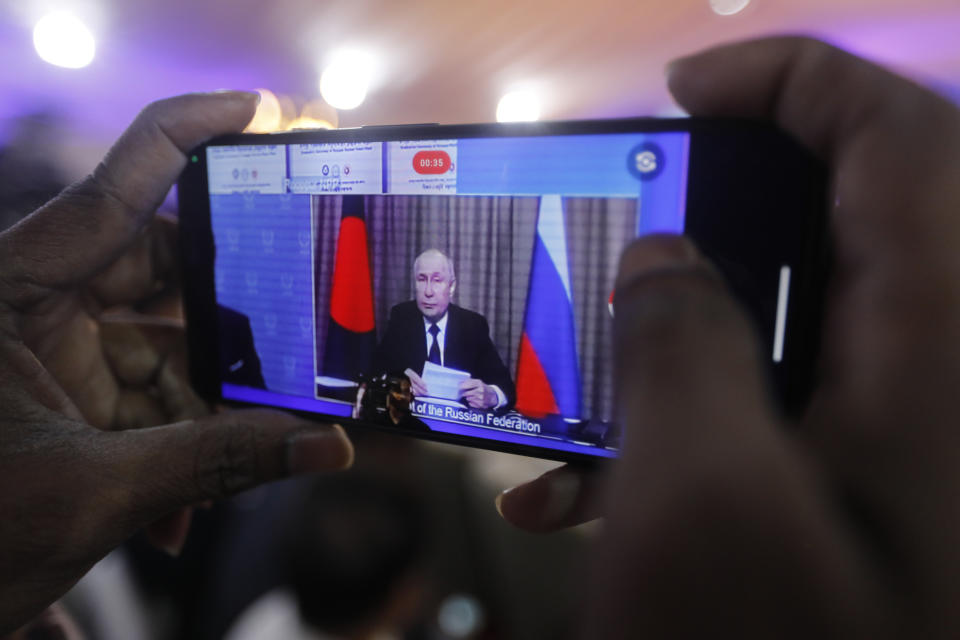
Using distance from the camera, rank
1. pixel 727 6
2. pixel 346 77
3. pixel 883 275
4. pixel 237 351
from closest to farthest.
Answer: pixel 883 275
pixel 237 351
pixel 727 6
pixel 346 77

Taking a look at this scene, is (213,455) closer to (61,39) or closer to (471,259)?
(471,259)

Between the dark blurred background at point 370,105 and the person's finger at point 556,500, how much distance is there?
0.66 meters

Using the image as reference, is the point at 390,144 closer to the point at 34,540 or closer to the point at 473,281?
the point at 473,281

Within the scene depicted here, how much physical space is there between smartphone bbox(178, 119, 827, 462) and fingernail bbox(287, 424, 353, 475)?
3 centimetres

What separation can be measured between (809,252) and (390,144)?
44cm

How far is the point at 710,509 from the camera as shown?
262 mm

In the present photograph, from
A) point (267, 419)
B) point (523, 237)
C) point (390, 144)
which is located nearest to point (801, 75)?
point (523, 237)

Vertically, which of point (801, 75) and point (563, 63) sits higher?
point (563, 63)

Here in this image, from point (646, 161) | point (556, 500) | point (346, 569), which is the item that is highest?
point (646, 161)

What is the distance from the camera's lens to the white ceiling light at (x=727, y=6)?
153 centimetres

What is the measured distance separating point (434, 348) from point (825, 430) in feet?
1.31

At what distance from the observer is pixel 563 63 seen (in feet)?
6.09

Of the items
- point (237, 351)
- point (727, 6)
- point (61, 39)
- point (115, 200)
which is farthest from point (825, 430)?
point (61, 39)

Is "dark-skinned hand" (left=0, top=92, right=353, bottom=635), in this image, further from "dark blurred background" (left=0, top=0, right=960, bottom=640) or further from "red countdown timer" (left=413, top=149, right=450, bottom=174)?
"dark blurred background" (left=0, top=0, right=960, bottom=640)
